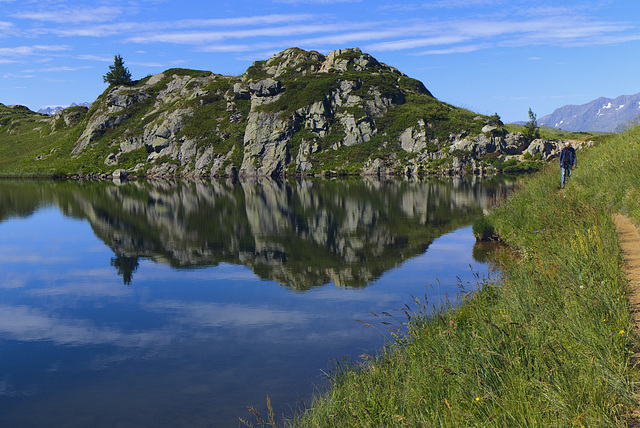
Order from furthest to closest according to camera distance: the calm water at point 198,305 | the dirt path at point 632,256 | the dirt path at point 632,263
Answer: the calm water at point 198,305, the dirt path at point 632,256, the dirt path at point 632,263

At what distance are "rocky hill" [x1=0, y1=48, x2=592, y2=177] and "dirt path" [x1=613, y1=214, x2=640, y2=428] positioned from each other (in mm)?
92139

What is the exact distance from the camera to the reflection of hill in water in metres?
24.4

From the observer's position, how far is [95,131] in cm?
15338

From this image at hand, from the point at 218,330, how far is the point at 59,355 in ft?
14.8

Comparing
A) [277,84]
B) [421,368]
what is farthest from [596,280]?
[277,84]

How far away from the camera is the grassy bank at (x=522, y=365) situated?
19.8 feet

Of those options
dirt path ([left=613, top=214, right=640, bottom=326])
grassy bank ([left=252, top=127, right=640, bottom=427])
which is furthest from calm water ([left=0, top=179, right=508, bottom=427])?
dirt path ([left=613, top=214, right=640, bottom=326])

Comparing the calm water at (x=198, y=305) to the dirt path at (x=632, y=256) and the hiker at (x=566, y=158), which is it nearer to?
the dirt path at (x=632, y=256)

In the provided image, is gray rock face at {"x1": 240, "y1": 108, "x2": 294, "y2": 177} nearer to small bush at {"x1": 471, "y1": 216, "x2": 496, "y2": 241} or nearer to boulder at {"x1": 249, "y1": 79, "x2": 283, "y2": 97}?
boulder at {"x1": 249, "y1": 79, "x2": 283, "y2": 97}

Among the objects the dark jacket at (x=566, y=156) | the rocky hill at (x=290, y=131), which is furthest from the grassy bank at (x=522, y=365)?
the rocky hill at (x=290, y=131)

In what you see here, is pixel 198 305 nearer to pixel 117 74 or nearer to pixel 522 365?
pixel 522 365

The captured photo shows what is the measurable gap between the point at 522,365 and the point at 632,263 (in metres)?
5.97

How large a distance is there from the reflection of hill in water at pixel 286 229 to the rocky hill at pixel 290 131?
2249 inches

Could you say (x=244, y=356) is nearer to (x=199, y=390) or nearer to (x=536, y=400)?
(x=199, y=390)
